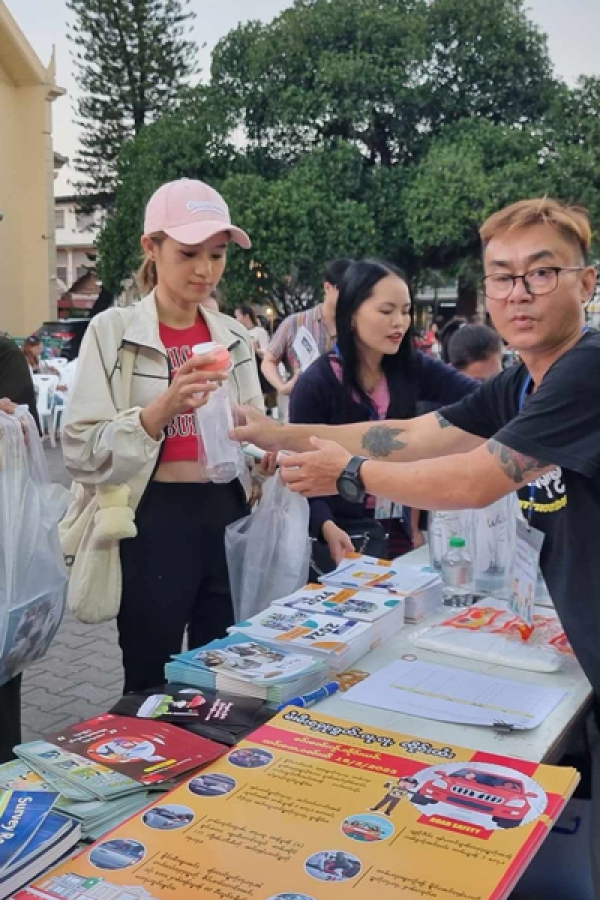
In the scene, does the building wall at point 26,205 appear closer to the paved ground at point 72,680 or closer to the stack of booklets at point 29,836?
the paved ground at point 72,680

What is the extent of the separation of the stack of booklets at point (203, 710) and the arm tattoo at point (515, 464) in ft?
2.14

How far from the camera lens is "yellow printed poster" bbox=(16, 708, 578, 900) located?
106 cm

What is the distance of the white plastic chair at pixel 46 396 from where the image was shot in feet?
34.6

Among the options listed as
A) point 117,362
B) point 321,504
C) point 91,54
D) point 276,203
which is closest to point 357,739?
point 117,362

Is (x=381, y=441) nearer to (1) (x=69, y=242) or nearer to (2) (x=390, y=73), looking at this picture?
(2) (x=390, y=73)

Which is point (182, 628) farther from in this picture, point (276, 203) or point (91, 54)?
point (91, 54)

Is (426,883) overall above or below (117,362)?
below

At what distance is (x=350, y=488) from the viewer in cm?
188

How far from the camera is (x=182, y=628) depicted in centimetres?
230

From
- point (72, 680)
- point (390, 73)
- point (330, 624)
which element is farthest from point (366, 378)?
point (390, 73)

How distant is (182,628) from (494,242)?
131 centimetres

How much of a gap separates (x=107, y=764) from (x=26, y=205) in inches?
813

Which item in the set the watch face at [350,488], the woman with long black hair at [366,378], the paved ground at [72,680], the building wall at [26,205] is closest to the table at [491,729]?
the watch face at [350,488]

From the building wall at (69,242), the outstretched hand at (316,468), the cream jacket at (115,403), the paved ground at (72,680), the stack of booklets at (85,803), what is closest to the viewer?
the stack of booklets at (85,803)
